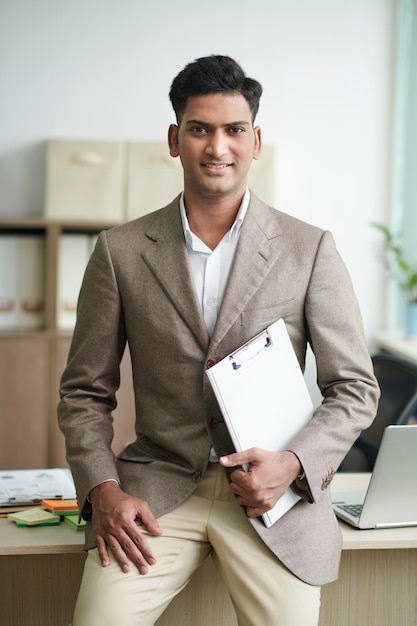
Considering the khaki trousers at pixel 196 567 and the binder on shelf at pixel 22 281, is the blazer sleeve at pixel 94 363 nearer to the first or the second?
the khaki trousers at pixel 196 567

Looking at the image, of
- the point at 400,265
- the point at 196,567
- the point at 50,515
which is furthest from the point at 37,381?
the point at 196,567

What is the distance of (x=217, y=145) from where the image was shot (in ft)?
5.94

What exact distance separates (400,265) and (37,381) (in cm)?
186

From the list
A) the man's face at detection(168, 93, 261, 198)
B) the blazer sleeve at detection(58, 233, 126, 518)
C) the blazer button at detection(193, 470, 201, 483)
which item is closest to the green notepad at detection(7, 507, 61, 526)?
the blazer sleeve at detection(58, 233, 126, 518)

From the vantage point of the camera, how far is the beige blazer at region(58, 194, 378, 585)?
5.79ft

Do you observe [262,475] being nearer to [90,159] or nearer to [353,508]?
[353,508]

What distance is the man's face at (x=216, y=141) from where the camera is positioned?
1830 millimetres

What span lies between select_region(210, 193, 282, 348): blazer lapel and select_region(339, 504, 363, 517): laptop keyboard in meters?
0.52

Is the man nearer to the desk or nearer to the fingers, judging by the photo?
the fingers

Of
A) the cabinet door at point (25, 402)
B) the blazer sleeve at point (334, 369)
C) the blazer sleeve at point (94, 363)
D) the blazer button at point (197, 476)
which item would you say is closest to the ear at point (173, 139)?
the blazer sleeve at point (94, 363)

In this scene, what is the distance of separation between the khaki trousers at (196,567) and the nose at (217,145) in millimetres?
689

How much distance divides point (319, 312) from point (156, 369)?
37 cm

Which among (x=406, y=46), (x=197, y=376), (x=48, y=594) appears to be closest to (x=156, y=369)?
(x=197, y=376)

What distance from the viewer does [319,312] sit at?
181cm
